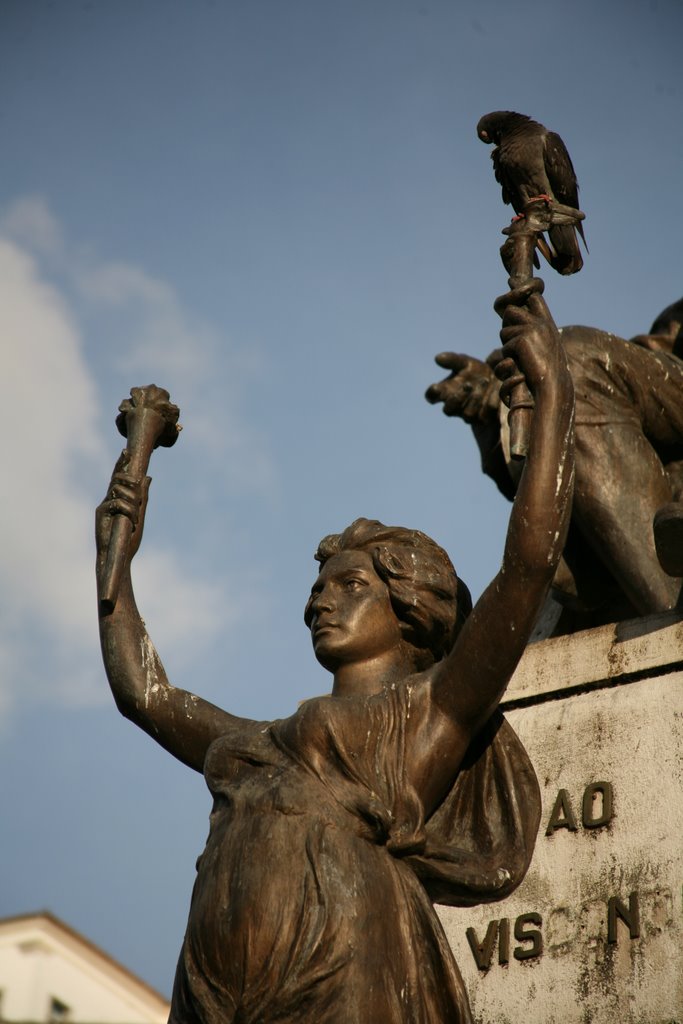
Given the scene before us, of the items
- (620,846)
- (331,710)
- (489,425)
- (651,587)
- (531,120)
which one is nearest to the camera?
(331,710)

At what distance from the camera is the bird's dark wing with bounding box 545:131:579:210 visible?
279 inches

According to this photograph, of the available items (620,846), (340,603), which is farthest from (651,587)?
(340,603)

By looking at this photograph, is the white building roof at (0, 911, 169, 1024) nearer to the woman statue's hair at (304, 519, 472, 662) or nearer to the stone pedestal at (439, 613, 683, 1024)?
the stone pedestal at (439, 613, 683, 1024)

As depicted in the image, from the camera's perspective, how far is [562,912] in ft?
25.7

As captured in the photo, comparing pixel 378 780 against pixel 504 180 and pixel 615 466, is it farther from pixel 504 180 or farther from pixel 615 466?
pixel 615 466

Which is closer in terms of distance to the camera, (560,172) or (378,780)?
(378,780)

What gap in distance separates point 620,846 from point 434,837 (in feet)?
4.96

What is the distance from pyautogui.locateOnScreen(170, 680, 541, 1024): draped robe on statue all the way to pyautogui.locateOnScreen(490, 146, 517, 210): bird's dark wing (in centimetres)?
184

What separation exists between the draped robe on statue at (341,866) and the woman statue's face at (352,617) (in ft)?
0.79

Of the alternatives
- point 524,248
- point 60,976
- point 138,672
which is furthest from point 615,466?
point 60,976

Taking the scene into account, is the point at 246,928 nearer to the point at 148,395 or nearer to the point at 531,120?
the point at 148,395

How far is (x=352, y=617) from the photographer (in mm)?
6781

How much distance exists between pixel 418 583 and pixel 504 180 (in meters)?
1.49

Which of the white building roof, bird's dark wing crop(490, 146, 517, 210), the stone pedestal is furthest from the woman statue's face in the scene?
the white building roof
